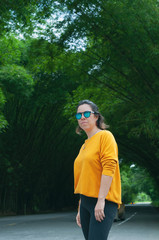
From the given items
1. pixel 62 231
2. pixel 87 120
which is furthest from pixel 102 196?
pixel 62 231

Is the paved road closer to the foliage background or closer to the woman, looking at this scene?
the foliage background

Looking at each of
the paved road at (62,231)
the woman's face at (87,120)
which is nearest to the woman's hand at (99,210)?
the woman's face at (87,120)

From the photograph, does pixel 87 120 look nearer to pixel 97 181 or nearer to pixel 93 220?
pixel 97 181

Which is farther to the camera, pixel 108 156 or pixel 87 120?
pixel 87 120

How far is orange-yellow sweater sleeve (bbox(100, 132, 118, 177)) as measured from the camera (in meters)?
2.50

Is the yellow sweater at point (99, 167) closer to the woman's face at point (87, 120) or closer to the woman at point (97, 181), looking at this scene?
the woman at point (97, 181)

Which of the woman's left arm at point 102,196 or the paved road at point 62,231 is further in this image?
the paved road at point 62,231

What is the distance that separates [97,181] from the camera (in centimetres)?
256

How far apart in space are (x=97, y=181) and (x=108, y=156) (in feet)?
0.66

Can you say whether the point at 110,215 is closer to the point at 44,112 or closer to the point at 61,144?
the point at 44,112

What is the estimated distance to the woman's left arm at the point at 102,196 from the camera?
245 cm

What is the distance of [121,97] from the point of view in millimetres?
12430

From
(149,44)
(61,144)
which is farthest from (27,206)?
(149,44)

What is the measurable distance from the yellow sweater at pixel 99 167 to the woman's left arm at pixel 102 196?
0.04 m
